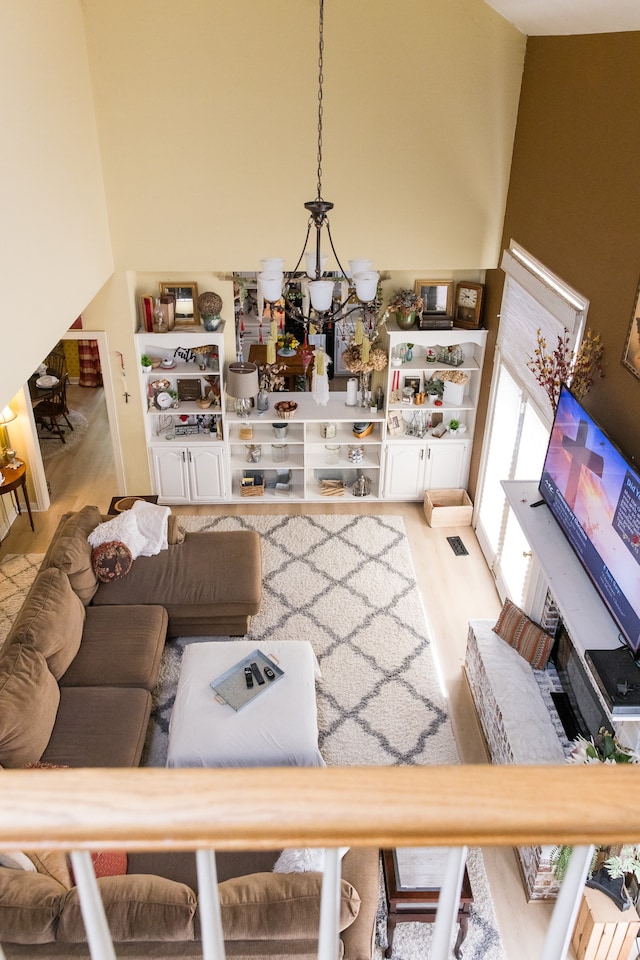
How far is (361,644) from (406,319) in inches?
118

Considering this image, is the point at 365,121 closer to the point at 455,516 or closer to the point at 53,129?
the point at 53,129

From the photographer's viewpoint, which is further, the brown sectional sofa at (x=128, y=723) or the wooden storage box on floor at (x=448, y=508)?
the wooden storage box on floor at (x=448, y=508)

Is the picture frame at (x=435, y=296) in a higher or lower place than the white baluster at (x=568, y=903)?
lower

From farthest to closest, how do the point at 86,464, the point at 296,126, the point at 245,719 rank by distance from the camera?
the point at 86,464 → the point at 296,126 → the point at 245,719

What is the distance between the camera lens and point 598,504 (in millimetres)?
3652

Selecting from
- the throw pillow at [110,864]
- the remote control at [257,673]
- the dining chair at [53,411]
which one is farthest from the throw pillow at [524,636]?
the dining chair at [53,411]

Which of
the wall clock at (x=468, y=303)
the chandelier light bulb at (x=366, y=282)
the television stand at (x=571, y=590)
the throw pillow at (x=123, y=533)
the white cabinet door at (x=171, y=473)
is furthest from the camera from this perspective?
the white cabinet door at (x=171, y=473)

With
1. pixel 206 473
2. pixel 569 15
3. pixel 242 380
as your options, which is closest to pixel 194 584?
pixel 206 473

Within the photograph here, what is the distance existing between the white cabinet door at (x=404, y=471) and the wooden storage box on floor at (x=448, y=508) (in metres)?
0.16

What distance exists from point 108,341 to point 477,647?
13.8 ft

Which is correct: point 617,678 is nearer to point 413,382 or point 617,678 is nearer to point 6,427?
point 413,382

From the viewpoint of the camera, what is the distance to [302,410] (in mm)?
7258

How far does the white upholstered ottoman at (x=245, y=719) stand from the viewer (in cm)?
408

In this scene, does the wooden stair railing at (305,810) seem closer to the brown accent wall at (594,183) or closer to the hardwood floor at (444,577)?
the brown accent wall at (594,183)
